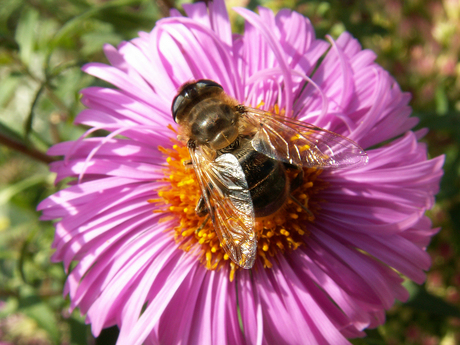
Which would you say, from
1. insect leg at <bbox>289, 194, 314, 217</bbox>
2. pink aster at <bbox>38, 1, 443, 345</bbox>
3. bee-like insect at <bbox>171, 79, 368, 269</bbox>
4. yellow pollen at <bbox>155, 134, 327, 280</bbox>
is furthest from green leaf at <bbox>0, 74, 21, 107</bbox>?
Result: insect leg at <bbox>289, 194, 314, 217</bbox>

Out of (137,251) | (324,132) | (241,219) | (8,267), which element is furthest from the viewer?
(8,267)

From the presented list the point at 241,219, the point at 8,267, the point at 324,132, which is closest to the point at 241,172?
the point at 241,219

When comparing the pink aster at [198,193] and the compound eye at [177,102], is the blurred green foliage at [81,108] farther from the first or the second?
the compound eye at [177,102]

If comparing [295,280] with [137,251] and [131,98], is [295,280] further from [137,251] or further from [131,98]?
[131,98]

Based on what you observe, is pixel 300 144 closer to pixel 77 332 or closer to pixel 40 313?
pixel 77 332

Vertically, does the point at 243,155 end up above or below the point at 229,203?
above

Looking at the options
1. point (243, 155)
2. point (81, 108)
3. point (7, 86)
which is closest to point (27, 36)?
point (7, 86)

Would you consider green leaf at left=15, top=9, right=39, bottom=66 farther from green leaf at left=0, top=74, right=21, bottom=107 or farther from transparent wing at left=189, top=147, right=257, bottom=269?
transparent wing at left=189, top=147, right=257, bottom=269
